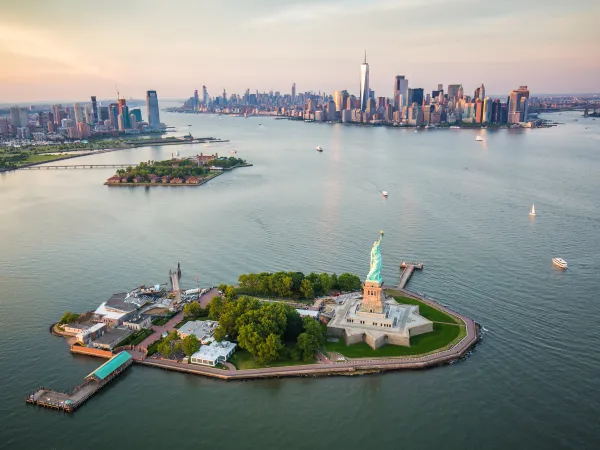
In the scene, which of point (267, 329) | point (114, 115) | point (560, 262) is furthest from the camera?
point (114, 115)

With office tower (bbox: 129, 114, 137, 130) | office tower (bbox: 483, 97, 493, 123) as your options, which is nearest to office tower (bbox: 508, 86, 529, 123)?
office tower (bbox: 483, 97, 493, 123)

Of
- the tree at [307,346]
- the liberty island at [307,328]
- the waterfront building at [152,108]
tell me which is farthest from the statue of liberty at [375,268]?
the waterfront building at [152,108]

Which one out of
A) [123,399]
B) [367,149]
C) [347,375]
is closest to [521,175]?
[367,149]

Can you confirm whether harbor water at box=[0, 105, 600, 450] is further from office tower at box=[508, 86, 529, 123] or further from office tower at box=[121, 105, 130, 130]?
office tower at box=[508, 86, 529, 123]

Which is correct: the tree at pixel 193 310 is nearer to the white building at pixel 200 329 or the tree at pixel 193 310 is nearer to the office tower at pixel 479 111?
the white building at pixel 200 329

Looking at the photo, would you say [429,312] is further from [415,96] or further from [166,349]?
[415,96]

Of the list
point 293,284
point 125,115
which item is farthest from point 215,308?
point 125,115

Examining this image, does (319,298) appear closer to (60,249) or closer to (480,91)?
(60,249)
